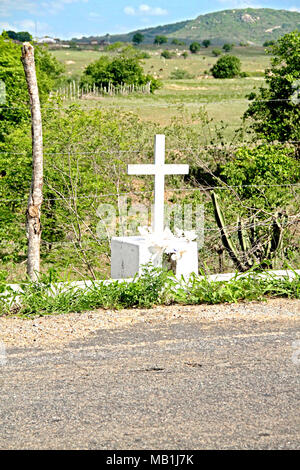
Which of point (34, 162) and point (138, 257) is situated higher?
point (34, 162)

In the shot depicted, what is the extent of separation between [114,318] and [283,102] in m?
20.4

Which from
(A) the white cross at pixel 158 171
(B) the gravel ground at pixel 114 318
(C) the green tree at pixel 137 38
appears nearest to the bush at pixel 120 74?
(A) the white cross at pixel 158 171

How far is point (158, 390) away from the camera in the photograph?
410 cm

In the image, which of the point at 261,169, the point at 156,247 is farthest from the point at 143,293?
the point at 261,169

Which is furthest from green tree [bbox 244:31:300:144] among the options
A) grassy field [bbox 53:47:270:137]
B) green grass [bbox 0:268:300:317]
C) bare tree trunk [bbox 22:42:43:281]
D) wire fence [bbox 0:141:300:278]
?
bare tree trunk [bbox 22:42:43:281]

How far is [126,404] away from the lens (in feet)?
12.7

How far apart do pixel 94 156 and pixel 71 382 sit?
13.7 meters

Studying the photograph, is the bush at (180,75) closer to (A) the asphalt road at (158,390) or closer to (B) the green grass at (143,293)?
(B) the green grass at (143,293)

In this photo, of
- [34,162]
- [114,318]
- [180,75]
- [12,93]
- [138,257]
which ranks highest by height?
[180,75]

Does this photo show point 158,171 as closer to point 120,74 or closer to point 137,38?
point 120,74

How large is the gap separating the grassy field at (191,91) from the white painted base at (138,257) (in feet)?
15.5

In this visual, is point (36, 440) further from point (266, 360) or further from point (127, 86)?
point (127, 86)

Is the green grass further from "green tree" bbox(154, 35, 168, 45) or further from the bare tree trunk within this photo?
"green tree" bbox(154, 35, 168, 45)

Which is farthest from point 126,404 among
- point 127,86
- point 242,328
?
point 127,86
